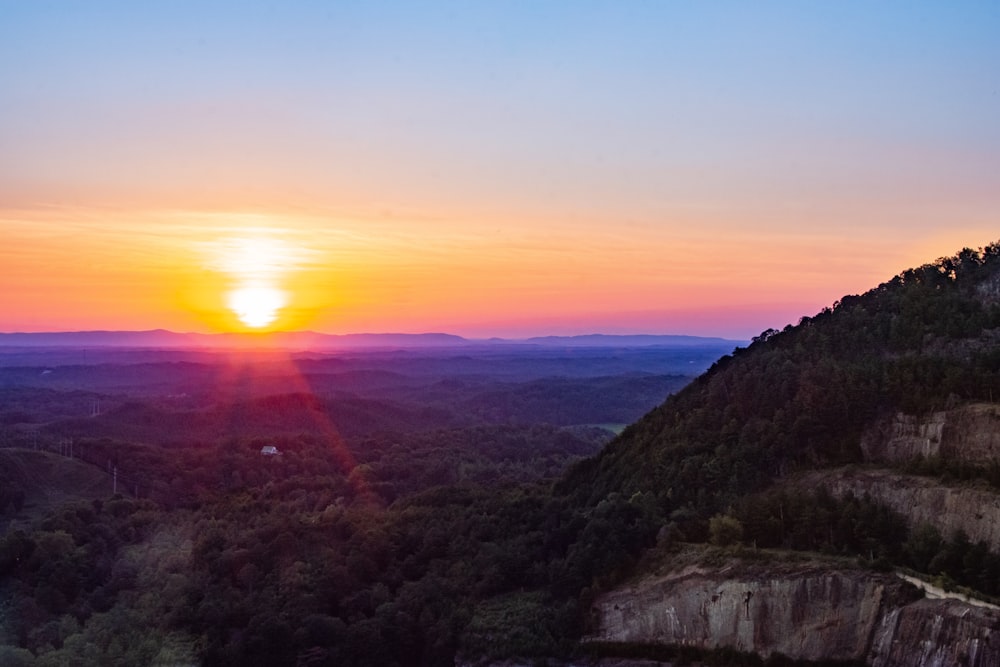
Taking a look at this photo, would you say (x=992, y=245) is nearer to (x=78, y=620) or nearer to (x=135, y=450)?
(x=78, y=620)

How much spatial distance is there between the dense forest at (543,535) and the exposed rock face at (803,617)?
1303mm

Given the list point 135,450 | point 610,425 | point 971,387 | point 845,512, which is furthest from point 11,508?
point 610,425

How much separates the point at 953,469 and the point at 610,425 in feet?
449

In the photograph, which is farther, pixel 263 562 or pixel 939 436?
pixel 263 562

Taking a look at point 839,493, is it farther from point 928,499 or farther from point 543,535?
point 543,535

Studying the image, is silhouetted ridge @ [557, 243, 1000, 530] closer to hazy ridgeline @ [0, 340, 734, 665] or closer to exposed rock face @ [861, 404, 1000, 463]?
exposed rock face @ [861, 404, 1000, 463]

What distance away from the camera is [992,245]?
49.3 metres

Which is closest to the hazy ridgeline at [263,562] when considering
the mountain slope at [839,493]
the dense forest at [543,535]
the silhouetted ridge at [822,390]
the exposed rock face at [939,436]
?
the dense forest at [543,535]

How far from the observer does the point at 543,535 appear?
157 ft

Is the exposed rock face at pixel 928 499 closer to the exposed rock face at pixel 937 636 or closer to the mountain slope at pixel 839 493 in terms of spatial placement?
the mountain slope at pixel 839 493

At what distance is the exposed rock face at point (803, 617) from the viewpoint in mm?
27906

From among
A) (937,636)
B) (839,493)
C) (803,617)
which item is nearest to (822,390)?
(839,493)

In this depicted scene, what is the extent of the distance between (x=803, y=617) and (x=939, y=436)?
31.8 ft

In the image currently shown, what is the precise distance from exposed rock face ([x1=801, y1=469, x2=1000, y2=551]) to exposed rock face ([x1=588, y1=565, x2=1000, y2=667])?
11.7 ft
